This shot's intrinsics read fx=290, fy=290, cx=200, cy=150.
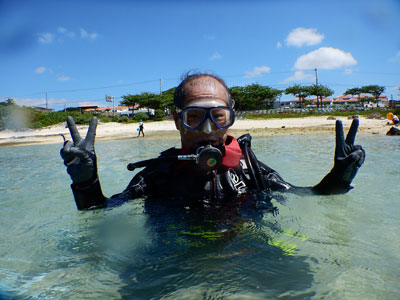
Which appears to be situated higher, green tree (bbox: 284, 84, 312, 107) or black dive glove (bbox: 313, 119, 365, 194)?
green tree (bbox: 284, 84, 312, 107)

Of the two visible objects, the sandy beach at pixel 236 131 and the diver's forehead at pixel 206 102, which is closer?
the diver's forehead at pixel 206 102

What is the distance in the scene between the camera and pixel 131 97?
44812 millimetres

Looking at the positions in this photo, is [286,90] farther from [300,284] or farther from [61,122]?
[300,284]

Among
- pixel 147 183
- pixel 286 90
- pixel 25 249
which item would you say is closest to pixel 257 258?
pixel 147 183

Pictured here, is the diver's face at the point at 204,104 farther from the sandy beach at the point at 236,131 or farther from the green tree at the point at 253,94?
the green tree at the point at 253,94

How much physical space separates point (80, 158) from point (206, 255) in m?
0.96

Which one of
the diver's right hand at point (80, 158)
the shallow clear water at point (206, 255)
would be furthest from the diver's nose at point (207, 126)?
the diver's right hand at point (80, 158)

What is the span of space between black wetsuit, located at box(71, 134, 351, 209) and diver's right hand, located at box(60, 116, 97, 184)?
0.16 metres

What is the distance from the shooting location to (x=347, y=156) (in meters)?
2.02

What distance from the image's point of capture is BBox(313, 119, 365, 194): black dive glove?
6.56 feet

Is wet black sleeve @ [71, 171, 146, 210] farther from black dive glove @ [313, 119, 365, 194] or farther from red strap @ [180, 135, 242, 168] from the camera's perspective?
black dive glove @ [313, 119, 365, 194]

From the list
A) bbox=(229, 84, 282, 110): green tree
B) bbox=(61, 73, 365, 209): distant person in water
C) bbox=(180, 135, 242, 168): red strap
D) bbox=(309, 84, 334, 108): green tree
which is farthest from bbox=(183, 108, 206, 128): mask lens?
bbox=(309, 84, 334, 108): green tree

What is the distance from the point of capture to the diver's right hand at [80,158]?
171 cm

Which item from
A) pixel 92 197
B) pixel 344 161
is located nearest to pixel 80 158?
pixel 92 197
